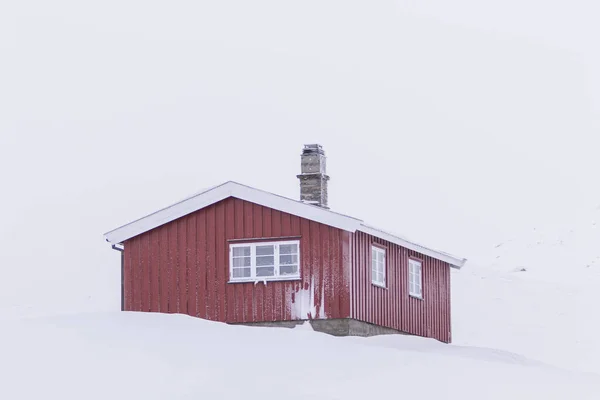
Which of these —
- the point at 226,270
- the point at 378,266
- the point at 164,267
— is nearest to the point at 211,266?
the point at 226,270

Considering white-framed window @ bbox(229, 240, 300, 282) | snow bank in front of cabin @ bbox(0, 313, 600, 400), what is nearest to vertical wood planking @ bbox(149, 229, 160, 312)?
white-framed window @ bbox(229, 240, 300, 282)

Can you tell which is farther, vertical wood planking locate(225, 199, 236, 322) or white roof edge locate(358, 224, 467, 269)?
white roof edge locate(358, 224, 467, 269)

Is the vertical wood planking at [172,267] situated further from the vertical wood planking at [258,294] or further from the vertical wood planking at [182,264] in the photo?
the vertical wood planking at [258,294]

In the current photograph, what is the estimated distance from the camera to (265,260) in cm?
3400

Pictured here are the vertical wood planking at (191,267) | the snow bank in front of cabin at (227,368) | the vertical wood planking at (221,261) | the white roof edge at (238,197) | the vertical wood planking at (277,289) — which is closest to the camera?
Result: the snow bank in front of cabin at (227,368)

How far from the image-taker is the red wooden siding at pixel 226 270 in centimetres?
3350

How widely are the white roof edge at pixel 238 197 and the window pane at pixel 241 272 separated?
170 cm

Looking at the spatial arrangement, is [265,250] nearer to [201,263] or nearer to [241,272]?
[241,272]

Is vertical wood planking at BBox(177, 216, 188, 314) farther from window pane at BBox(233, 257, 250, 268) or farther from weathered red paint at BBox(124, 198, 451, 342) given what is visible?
window pane at BBox(233, 257, 250, 268)

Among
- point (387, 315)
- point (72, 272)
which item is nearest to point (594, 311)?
point (387, 315)

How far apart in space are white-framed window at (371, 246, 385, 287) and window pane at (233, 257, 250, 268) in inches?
128

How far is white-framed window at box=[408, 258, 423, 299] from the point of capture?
37.5 m

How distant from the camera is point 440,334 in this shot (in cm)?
3953

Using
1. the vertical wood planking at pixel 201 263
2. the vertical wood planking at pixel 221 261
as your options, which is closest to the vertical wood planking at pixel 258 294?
the vertical wood planking at pixel 221 261
